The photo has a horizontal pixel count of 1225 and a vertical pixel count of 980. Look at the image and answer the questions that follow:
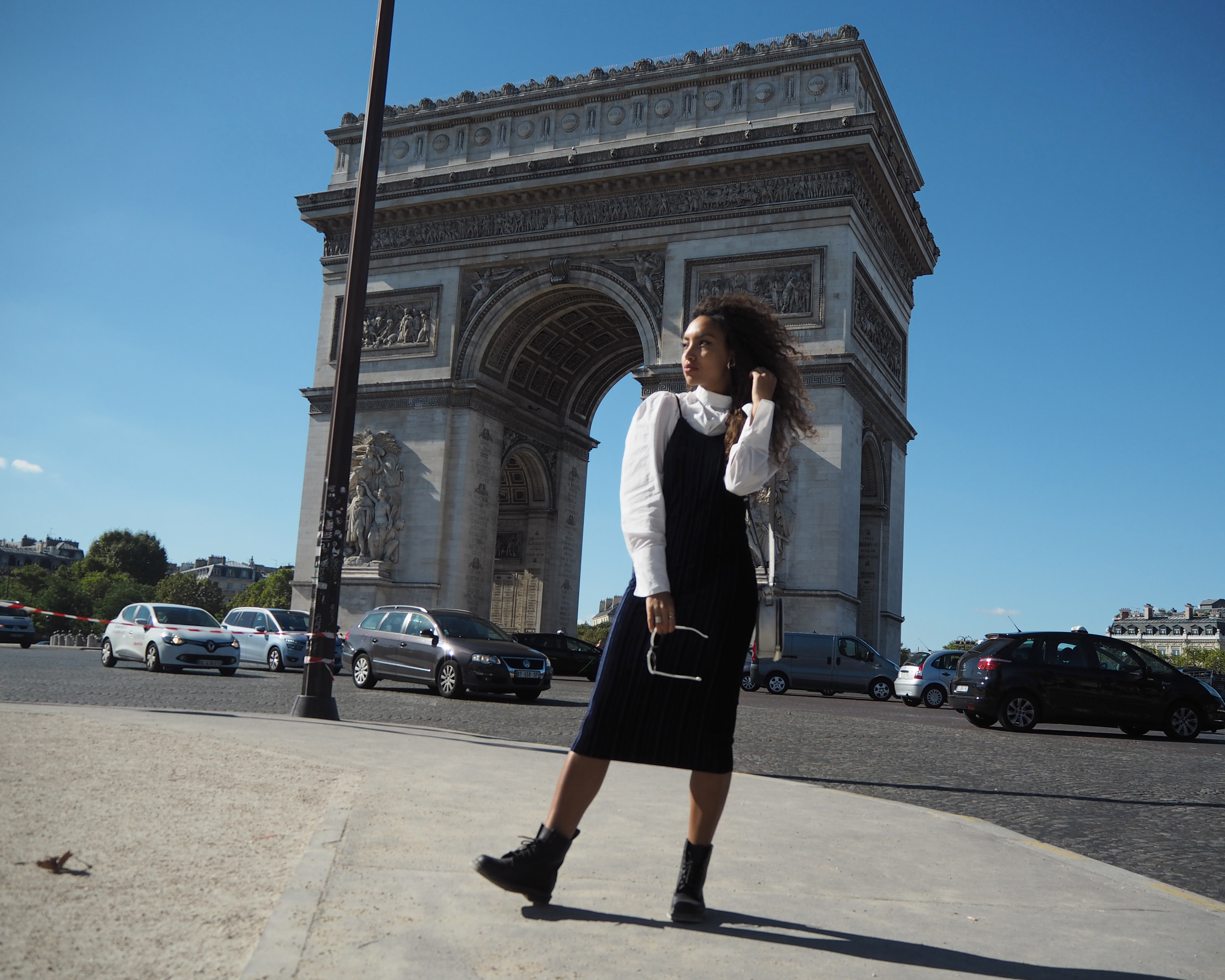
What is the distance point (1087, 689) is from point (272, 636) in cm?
1589

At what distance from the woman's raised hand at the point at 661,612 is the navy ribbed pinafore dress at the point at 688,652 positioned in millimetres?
46

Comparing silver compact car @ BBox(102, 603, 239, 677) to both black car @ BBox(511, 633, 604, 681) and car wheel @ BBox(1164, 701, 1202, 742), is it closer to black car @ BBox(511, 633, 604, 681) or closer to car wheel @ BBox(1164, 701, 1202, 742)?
Result: black car @ BBox(511, 633, 604, 681)

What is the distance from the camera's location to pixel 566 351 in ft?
117

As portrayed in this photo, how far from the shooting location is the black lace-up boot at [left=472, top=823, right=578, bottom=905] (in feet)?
10.4

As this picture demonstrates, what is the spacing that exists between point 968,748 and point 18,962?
1053 centimetres

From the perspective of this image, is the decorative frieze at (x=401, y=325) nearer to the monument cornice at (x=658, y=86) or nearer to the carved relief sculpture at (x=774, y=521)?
the monument cornice at (x=658, y=86)

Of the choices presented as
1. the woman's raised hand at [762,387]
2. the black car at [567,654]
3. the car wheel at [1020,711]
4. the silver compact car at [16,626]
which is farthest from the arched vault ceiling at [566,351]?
the woman's raised hand at [762,387]

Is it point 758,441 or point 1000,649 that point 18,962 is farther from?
point 1000,649

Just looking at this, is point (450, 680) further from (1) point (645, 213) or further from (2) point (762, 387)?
(1) point (645, 213)

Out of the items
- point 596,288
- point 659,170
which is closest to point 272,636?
point 596,288

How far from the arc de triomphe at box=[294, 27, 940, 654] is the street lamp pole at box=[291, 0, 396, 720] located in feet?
53.7

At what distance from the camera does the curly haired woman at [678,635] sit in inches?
127

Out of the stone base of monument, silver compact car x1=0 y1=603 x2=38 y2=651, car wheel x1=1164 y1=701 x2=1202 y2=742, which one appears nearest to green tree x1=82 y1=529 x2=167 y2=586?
silver compact car x1=0 y1=603 x2=38 y2=651

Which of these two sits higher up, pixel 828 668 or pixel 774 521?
pixel 774 521
